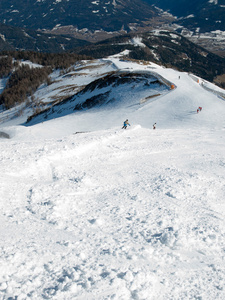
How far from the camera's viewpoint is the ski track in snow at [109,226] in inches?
266

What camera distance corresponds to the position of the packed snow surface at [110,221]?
677cm

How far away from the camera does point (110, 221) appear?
962 centimetres

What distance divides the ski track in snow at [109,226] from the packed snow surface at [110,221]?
35 millimetres

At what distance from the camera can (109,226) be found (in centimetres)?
928

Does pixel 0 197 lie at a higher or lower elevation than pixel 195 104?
higher

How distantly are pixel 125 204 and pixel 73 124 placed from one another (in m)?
34.4

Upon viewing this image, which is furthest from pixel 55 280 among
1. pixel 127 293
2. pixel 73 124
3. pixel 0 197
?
pixel 73 124

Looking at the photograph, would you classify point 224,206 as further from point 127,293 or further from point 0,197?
point 0,197

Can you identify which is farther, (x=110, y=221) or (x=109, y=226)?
(x=110, y=221)

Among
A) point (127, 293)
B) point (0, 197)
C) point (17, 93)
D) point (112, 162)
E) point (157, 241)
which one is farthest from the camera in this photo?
point (17, 93)

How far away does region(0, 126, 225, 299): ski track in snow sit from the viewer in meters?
6.75

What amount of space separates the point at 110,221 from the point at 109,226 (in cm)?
36

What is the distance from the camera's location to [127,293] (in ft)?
21.2

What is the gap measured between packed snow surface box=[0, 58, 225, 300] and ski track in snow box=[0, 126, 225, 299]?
0.12 feet
